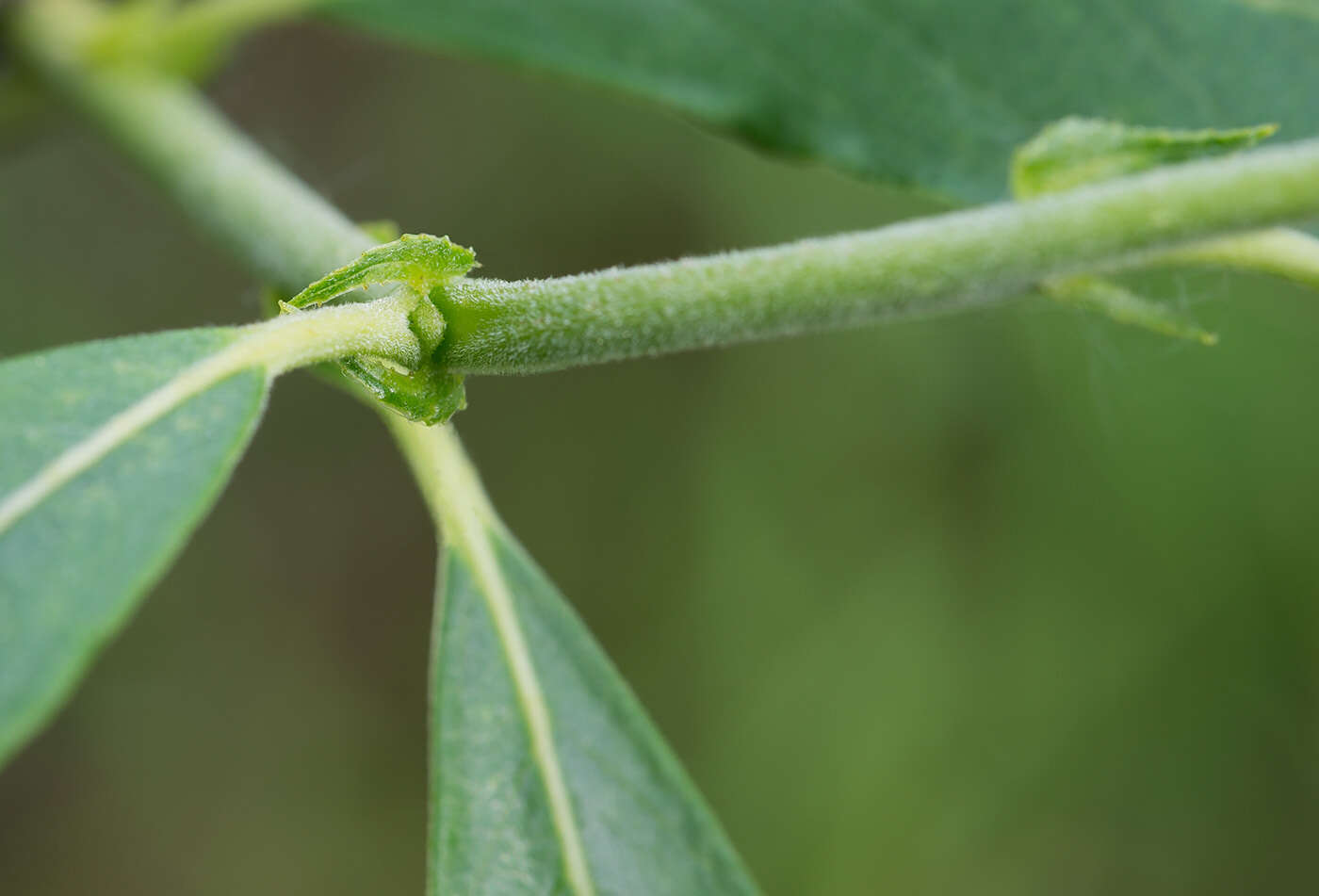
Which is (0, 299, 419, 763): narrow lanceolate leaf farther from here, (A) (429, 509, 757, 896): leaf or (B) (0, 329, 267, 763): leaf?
(A) (429, 509, 757, 896): leaf

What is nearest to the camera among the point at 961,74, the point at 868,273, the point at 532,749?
the point at 868,273

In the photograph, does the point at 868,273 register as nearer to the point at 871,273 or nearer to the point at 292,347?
the point at 871,273

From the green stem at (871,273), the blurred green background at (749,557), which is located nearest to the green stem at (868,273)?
the green stem at (871,273)

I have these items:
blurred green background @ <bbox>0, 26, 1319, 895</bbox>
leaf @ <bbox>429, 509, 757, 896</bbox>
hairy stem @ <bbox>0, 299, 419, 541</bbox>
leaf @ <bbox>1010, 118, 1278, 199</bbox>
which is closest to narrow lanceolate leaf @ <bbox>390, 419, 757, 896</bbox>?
leaf @ <bbox>429, 509, 757, 896</bbox>

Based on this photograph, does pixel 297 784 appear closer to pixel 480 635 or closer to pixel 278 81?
pixel 278 81

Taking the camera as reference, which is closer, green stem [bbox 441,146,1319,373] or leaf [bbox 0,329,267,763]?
leaf [bbox 0,329,267,763]

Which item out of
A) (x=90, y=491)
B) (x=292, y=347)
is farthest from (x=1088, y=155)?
(x=90, y=491)
